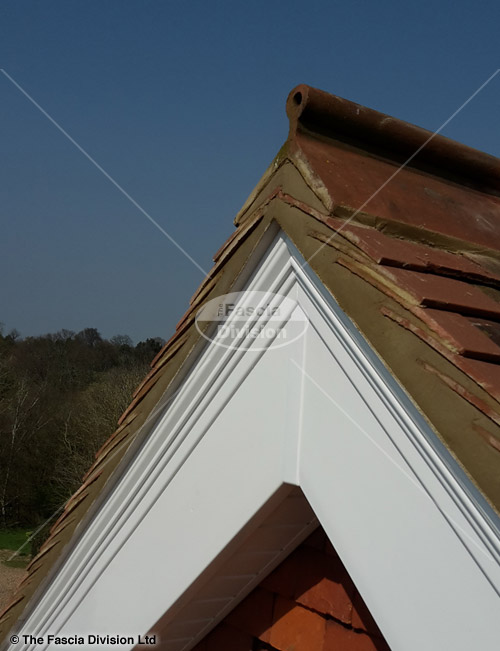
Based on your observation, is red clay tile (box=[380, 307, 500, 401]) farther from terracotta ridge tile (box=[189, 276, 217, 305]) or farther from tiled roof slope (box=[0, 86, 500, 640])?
terracotta ridge tile (box=[189, 276, 217, 305])

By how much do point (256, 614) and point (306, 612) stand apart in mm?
272

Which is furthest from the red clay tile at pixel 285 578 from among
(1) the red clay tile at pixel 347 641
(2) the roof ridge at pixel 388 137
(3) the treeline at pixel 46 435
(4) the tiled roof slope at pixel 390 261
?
(3) the treeline at pixel 46 435

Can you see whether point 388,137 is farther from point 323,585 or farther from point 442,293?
point 323,585

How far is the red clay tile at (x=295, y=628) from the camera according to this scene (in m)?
2.07

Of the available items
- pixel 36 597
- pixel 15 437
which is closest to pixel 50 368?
pixel 15 437

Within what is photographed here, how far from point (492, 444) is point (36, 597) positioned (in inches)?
88.0

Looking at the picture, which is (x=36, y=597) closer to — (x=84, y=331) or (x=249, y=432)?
(x=249, y=432)

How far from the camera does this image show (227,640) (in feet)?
8.05

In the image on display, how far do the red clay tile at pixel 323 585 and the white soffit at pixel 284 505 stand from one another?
0.09 metres

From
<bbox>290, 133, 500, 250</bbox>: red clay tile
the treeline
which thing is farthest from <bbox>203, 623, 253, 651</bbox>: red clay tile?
the treeline

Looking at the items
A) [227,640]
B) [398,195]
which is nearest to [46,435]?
[227,640]

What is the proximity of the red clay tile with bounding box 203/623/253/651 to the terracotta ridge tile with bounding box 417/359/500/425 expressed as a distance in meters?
1.72

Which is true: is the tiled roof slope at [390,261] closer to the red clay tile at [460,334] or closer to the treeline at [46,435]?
the red clay tile at [460,334]

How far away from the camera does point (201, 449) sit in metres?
1.88
